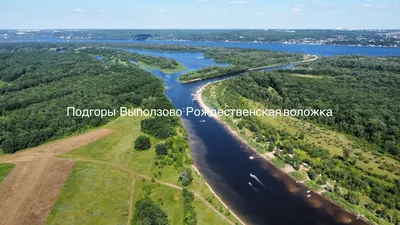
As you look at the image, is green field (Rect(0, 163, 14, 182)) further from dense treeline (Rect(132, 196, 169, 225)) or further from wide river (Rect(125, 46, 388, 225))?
wide river (Rect(125, 46, 388, 225))

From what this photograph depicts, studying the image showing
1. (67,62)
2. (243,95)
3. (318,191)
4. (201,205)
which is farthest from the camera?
(67,62)

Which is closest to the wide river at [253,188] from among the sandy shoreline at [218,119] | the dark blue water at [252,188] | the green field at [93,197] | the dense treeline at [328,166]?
the dark blue water at [252,188]

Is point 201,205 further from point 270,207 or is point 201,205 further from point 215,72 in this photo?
point 215,72

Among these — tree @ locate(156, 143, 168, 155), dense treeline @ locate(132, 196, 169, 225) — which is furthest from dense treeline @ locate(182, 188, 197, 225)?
tree @ locate(156, 143, 168, 155)

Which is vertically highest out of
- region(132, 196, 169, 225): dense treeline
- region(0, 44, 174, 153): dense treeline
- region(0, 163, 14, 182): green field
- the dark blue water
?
region(0, 44, 174, 153): dense treeline

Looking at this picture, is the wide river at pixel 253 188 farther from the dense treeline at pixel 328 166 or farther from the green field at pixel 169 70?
the green field at pixel 169 70

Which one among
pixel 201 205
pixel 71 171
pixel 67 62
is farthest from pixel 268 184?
pixel 67 62

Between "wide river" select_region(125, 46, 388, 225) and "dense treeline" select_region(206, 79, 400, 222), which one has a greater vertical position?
"dense treeline" select_region(206, 79, 400, 222)

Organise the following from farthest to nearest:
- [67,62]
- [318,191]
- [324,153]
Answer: [67,62] < [324,153] < [318,191]
